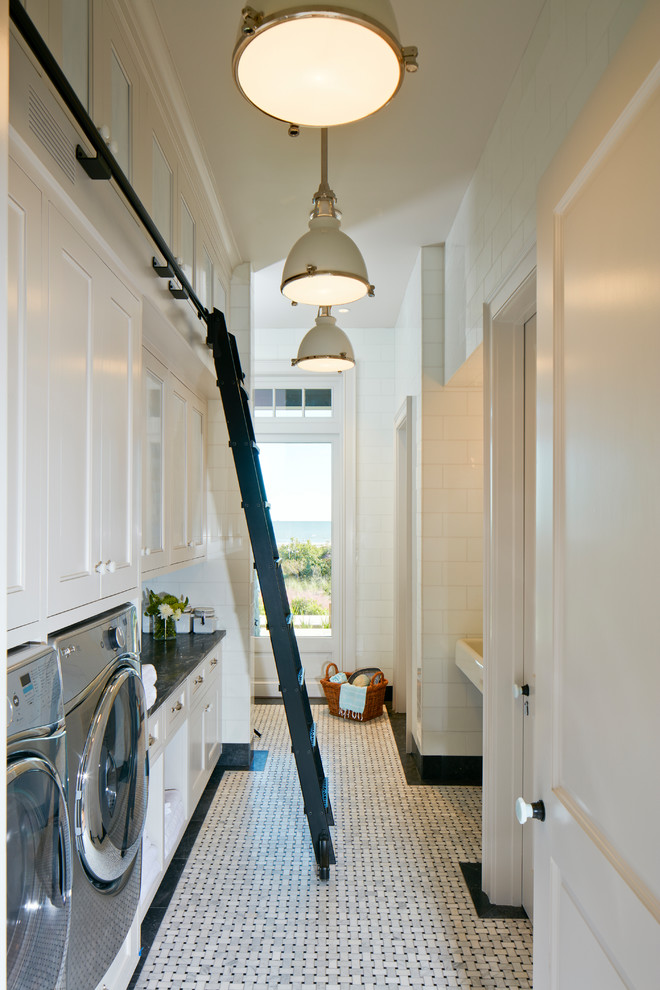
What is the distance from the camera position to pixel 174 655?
326 centimetres

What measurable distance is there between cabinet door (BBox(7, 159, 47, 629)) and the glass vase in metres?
2.37

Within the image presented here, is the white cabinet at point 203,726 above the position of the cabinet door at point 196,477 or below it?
below

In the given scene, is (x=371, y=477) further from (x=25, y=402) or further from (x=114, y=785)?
(x=25, y=402)

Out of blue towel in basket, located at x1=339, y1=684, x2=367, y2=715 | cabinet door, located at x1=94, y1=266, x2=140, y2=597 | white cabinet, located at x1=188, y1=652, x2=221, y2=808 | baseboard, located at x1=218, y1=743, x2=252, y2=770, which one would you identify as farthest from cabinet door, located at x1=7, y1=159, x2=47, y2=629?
blue towel in basket, located at x1=339, y1=684, x2=367, y2=715

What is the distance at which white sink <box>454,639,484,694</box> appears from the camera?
3.19 m

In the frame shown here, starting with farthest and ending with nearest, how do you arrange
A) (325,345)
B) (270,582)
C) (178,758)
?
(325,345), (178,758), (270,582)

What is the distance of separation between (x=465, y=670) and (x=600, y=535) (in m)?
2.57

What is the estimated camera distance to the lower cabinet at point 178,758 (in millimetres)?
2400

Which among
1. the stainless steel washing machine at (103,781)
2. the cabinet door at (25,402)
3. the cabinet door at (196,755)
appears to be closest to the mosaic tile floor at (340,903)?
the cabinet door at (196,755)

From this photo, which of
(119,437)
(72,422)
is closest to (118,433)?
(119,437)

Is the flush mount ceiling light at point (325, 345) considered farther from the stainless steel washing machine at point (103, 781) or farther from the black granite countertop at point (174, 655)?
the stainless steel washing machine at point (103, 781)

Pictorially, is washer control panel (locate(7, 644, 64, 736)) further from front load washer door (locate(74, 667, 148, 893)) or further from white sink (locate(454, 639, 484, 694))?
white sink (locate(454, 639, 484, 694))

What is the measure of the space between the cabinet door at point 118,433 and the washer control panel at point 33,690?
0.41m

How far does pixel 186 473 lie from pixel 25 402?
2158 mm
